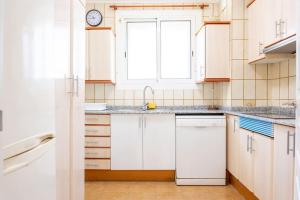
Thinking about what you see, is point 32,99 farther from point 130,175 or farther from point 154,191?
point 130,175

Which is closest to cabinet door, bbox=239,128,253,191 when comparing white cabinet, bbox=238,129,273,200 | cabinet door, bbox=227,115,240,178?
white cabinet, bbox=238,129,273,200

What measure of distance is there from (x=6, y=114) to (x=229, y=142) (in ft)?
9.53

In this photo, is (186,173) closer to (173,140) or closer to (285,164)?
(173,140)

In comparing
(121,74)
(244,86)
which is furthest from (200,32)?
(121,74)

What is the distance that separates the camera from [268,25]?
2801mm

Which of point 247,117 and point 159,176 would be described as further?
point 159,176

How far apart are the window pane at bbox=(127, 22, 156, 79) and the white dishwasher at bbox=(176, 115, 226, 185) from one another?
3.74 ft

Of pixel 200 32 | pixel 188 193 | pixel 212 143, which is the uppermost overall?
pixel 200 32

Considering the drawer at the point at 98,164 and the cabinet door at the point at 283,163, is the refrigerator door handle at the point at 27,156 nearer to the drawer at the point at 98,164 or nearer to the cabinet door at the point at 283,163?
the cabinet door at the point at 283,163

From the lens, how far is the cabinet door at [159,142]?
11.4 ft

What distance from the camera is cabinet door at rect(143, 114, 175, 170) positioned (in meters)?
3.48

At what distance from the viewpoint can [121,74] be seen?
4.17 m

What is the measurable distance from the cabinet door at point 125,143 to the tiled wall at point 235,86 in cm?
68

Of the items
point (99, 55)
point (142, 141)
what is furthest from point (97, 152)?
point (99, 55)
